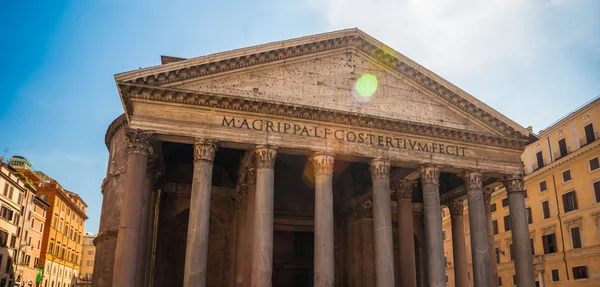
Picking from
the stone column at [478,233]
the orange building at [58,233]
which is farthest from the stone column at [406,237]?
the orange building at [58,233]

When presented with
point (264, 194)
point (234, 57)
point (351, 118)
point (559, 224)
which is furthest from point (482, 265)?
point (559, 224)

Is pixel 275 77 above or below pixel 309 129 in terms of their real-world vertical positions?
above

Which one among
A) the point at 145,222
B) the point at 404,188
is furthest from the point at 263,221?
the point at 404,188

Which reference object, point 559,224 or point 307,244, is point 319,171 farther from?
point 559,224

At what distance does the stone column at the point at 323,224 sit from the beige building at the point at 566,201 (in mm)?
14328

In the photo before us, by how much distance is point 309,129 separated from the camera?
16.2 metres

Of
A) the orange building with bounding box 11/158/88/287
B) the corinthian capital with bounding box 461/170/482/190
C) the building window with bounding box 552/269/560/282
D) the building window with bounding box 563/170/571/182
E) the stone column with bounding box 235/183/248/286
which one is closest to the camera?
the stone column with bounding box 235/183/248/286

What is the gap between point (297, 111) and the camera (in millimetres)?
15898

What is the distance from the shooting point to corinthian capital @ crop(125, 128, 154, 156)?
47.5ft

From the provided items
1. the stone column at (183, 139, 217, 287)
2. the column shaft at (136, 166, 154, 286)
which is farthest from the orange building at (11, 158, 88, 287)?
the stone column at (183, 139, 217, 287)

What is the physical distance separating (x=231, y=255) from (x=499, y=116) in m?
12.4

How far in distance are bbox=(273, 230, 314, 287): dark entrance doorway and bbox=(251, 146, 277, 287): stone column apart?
8073 millimetres

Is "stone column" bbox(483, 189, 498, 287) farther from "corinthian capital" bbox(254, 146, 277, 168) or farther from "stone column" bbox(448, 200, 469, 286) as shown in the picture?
"corinthian capital" bbox(254, 146, 277, 168)

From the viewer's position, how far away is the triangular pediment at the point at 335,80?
15.4 meters
